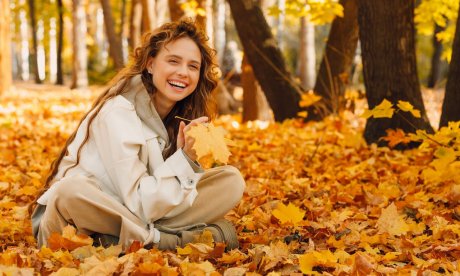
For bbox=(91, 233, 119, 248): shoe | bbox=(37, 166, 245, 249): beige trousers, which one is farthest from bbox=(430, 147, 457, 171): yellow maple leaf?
bbox=(91, 233, 119, 248): shoe

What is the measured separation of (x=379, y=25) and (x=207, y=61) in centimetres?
262

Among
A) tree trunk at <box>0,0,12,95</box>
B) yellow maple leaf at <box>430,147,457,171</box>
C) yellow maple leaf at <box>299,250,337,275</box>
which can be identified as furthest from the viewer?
tree trunk at <box>0,0,12,95</box>

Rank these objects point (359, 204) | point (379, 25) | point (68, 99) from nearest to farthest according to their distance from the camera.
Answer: point (359, 204) → point (379, 25) → point (68, 99)

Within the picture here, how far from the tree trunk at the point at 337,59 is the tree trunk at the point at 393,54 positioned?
1914mm

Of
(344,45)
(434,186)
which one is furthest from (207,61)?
(344,45)

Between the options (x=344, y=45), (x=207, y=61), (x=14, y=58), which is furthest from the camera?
(x=14, y=58)

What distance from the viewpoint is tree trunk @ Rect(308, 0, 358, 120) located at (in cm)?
756

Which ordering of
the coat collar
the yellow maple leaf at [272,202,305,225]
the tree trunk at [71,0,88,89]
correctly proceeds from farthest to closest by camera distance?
the tree trunk at [71,0,88,89], the yellow maple leaf at [272,202,305,225], the coat collar

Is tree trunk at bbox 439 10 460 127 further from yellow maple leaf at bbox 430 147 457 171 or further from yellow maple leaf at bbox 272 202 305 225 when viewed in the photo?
yellow maple leaf at bbox 272 202 305 225

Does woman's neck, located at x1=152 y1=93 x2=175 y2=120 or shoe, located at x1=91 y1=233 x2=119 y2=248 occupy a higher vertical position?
woman's neck, located at x1=152 y1=93 x2=175 y2=120

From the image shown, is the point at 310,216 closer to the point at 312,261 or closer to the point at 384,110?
the point at 384,110

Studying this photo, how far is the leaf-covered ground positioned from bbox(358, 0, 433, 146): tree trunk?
42cm

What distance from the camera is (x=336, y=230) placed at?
3.17 m

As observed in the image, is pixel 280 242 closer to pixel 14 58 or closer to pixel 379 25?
pixel 379 25
